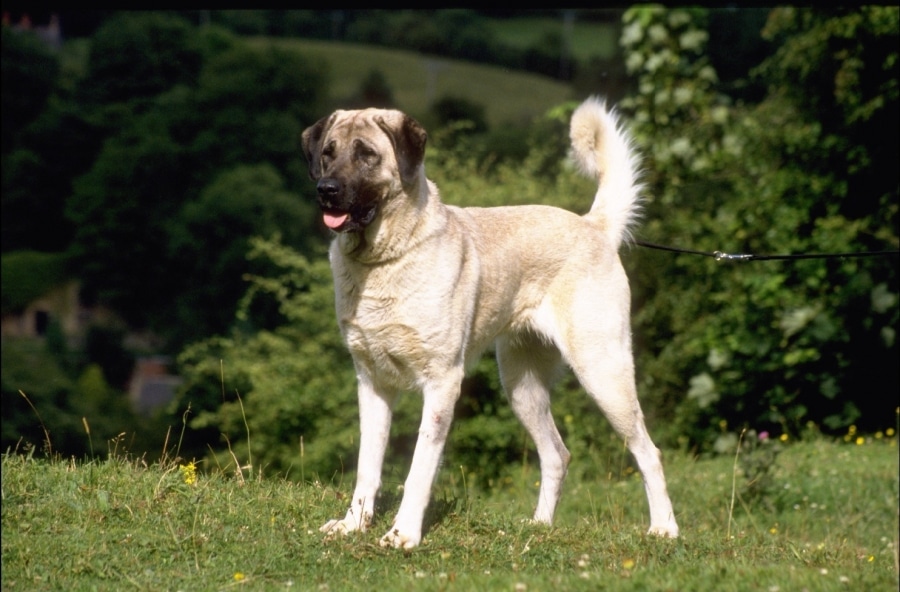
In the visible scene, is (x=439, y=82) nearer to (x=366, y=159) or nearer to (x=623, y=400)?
(x=623, y=400)

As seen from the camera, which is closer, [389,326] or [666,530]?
[389,326]

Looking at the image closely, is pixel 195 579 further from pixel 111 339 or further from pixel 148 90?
pixel 148 90

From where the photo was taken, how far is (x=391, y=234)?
527 centimetres

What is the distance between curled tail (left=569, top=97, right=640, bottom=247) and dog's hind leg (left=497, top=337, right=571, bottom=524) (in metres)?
0.80

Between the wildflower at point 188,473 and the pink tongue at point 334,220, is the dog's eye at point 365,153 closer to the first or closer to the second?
the pink tongue at point 334,220

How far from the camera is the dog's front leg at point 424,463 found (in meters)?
4.96

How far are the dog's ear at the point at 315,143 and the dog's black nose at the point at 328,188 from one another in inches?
12.2

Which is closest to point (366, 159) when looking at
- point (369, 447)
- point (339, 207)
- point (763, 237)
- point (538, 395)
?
point (339, 207)

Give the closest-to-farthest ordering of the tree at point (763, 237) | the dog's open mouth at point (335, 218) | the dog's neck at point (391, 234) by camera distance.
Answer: the dog's open mouth at point (335, 218) < the dog's neck at point (391, 234) < the tree at point (763, 237)

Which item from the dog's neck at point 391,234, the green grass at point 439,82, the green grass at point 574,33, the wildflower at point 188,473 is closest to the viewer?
the dog's neck at point 391,234

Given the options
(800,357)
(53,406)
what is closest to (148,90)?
(53,406)

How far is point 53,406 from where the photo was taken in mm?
15602

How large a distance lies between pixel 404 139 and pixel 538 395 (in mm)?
1836

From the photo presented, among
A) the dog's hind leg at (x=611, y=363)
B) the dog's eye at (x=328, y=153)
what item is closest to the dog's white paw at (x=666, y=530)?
the dog's hind leg at (x=611, y=363)
